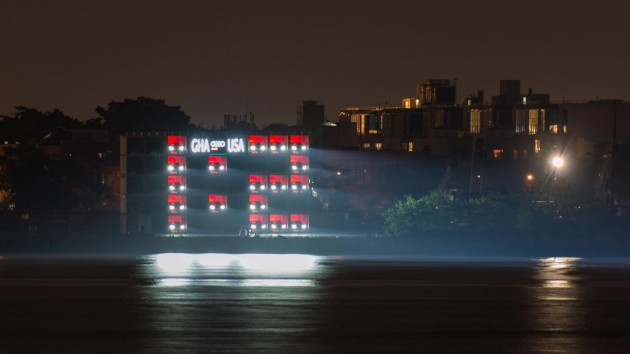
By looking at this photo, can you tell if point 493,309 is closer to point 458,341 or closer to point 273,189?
point 458,341

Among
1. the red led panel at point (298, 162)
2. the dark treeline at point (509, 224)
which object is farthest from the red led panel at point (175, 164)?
the dark treeline at point (509, 224)

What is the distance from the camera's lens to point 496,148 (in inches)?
5930

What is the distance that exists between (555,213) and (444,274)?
22528 mm

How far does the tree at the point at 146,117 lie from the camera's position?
165 meters

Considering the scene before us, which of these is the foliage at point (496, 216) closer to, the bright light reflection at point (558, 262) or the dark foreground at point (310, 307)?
the bright light reflection at point (558, 262)

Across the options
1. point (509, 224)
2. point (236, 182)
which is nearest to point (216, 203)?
point (236, 182)

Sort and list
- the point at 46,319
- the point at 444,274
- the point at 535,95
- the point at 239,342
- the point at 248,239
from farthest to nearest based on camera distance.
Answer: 1. the point at 535,95
2. the point at 248,239
3. the point at 444,274
4. the point at 46,319
5. the point at 239,342

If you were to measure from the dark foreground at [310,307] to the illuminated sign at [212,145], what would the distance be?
12.0m

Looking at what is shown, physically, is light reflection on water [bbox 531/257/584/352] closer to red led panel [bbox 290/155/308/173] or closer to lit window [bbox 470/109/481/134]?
red led panel [bbox 290/155/308/173]

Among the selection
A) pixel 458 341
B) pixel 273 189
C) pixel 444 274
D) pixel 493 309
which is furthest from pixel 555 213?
pixel 458 341

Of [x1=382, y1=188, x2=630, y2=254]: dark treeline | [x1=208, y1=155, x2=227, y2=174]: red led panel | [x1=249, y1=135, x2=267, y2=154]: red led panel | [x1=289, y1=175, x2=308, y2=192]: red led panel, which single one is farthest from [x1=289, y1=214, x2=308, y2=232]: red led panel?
[x1=382, y1=188, x2=630, y2=254]: dark treeline

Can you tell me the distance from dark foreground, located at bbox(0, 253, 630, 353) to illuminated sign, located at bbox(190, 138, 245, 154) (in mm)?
12004

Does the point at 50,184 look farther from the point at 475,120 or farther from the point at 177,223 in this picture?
the point at 475,120

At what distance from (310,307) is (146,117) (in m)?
137
